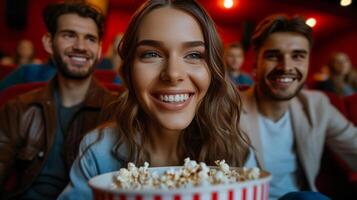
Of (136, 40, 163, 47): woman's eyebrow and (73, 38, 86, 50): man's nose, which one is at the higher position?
(73, 38, 86, 50): man's nose

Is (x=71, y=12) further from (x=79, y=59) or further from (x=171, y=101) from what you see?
(x=171, y=101)

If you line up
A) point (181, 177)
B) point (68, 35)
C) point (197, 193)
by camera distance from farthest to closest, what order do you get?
point (68, 35), point (181, 177), point (197, 193)

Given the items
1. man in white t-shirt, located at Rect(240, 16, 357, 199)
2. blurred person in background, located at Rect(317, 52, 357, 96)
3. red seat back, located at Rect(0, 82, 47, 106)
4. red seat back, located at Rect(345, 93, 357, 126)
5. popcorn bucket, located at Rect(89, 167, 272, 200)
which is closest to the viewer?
popcorn bucket, located at Rect(89, 167, 272, 200)

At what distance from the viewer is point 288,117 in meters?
1.44

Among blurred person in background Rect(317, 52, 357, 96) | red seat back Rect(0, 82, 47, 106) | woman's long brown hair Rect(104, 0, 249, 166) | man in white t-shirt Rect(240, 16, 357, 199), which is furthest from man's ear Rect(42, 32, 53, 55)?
blurred person in background Rect(317, 52, 357, 96)

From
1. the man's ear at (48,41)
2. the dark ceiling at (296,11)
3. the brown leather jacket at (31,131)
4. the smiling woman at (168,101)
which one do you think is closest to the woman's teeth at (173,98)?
the smiling woman at (168,101)

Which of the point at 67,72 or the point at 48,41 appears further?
the point at 48,41

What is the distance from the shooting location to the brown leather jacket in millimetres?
1232

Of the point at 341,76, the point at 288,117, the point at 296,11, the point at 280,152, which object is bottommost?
the point at 280,152

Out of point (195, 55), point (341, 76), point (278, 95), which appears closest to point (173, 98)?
point (195, 55)

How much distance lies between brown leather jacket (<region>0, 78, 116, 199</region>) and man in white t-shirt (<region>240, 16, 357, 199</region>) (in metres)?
0.53

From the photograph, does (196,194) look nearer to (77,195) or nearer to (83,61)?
(77,195)

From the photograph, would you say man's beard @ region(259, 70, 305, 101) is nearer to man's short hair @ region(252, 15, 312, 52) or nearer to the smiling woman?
man's short hair @ region(252, 15, 312, 52)

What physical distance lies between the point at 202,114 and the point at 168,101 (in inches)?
6.8
